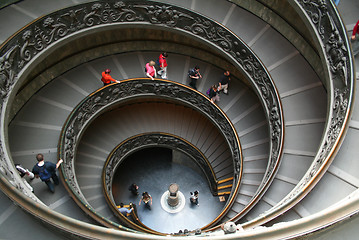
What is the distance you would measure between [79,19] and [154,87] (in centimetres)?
428

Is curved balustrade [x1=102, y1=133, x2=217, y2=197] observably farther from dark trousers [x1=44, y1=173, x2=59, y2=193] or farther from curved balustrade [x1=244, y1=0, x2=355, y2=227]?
curved balustrade [x1=244, y1=0, x2=355, y2=227]

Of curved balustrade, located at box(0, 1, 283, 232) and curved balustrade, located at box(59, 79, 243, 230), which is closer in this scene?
curved balustrade, located at box(0, 1, 283, 232)

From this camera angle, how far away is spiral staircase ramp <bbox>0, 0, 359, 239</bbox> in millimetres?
5047

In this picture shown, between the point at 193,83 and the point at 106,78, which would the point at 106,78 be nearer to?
the point at 106,78

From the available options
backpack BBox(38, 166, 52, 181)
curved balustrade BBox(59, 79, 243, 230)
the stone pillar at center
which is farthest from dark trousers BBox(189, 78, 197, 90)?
backpack BBox(38, 166, 52, 181)

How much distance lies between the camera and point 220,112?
39.5 ft

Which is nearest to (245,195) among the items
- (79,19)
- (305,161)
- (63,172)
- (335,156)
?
(305,161)

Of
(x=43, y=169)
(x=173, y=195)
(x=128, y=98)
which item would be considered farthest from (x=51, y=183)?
(x=173, y=195)

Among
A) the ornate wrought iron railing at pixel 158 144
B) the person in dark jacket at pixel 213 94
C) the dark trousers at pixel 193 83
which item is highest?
the dark trousers at pixel 193 83

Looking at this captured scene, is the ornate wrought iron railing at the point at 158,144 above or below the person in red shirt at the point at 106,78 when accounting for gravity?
below

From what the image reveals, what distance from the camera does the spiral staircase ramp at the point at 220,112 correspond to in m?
5.05

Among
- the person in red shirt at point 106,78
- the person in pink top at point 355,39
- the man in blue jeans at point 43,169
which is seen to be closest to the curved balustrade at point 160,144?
the person in red shirt at point 106,78

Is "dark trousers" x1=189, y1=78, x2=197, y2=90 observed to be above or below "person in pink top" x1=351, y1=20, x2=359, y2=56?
above

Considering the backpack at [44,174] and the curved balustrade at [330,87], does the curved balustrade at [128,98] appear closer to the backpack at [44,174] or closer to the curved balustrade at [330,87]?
the backpack at [44,174]
